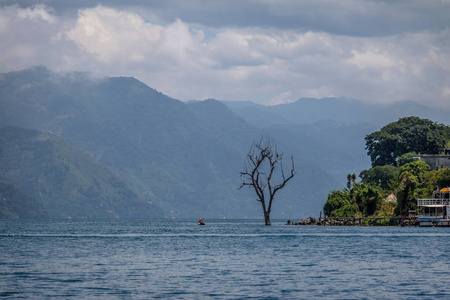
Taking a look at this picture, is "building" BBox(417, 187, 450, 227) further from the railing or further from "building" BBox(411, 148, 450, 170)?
"building" BBox(411, 148, 450, 170)

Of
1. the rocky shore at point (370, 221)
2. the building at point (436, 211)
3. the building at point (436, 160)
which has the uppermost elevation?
the building at point (436, 160)

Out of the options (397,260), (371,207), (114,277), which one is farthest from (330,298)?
(371,207)

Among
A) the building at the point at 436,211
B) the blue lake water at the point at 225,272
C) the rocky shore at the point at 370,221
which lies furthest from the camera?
the rocky shore at the point at 370,221

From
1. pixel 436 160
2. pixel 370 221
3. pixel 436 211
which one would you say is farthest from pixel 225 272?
pixel 436 160

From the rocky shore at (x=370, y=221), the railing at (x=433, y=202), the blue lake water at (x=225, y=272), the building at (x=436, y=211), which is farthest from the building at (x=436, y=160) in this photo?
the blue lake water at (x=225, y=272)

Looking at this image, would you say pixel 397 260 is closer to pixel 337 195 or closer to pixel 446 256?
pixel 446 256

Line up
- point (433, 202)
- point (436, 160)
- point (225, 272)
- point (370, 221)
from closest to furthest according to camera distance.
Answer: point (225, 272) < point (433, 202) < point (370, 221) < point (436, 160)

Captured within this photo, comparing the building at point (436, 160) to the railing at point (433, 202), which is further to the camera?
→ the building at point (436, 160)

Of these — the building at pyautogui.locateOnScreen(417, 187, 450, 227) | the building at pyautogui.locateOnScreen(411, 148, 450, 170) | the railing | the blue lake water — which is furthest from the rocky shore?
the blue lake water

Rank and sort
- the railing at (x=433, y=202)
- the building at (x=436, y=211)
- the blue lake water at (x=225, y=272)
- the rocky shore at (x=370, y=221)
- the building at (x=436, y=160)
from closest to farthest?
the blue lake water at (x=225, y=272) < the building at (x=436, y=211) < the railing at (x=433, y=202) < the rocky shore at (x=370, y=221) < the building at (x=436, y=160)

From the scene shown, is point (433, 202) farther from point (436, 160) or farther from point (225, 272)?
point (225, 272)

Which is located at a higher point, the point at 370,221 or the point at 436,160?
the point at 436,160

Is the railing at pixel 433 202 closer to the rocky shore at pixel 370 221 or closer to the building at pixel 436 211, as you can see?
the building at pixel 436 211

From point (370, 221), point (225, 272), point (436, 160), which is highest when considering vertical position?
point (436, 160)
